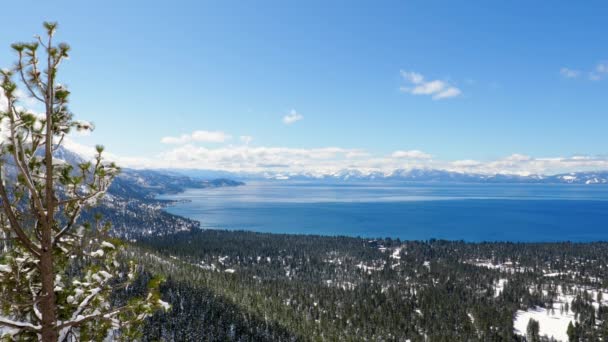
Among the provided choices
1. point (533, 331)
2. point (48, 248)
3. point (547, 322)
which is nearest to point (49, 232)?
point (48, 248)

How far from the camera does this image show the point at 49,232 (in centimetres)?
998

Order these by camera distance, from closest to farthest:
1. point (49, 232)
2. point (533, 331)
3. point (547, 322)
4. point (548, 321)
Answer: point (49, 232) → point (533, 331) → point (547, 322) → point (548, 321)

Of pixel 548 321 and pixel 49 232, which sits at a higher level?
pixel 49 232

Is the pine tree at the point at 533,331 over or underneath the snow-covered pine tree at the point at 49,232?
underneath

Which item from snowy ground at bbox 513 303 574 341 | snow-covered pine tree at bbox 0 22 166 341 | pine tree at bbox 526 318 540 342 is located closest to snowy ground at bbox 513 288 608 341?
snowy ground at bbox 513 303 574 341

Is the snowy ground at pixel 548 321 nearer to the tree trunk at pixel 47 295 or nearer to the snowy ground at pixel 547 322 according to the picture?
the snowy ground at pixel 547 322

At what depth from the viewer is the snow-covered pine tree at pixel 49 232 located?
30.6 feet

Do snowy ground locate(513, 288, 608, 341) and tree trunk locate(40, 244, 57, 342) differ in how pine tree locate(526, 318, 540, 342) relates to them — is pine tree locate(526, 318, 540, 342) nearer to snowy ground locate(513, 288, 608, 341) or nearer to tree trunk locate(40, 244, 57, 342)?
snowy ground locate(513, 288, 608, 341)

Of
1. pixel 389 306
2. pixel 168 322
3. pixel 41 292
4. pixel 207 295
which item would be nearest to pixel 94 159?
pixel 41 292

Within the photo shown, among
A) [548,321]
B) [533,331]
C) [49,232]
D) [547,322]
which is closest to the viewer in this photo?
[49,232]

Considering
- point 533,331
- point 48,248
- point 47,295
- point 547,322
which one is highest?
point 48,248

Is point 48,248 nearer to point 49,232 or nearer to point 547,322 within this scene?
point 49,232

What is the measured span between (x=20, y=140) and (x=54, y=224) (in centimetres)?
299

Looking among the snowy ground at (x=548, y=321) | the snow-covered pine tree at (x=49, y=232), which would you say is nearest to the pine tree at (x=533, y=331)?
the snowy ground at (x=548, y=321)
